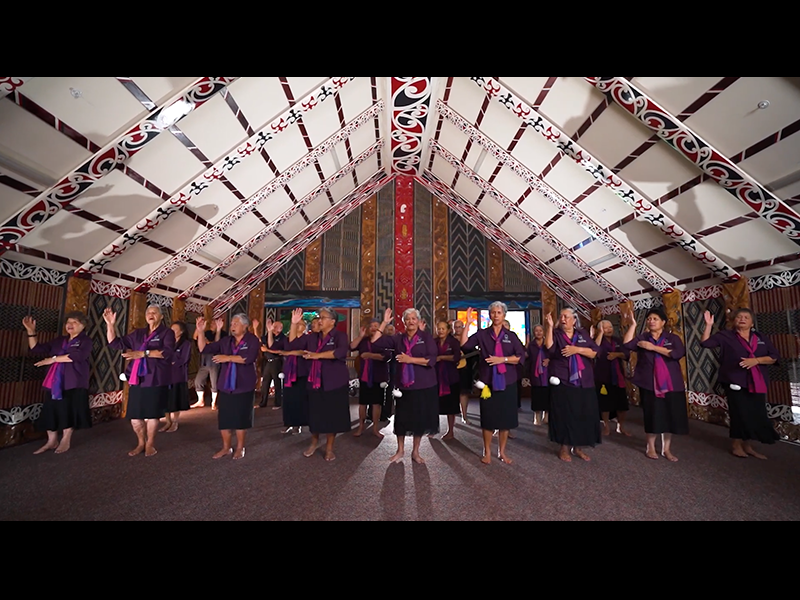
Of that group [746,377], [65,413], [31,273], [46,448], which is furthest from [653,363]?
[31,273]

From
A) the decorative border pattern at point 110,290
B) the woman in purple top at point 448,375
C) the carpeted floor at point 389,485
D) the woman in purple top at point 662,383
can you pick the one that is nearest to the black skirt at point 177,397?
the carpeted floor at point 389,485

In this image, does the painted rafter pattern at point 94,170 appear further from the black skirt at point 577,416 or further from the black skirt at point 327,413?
the black skirt at point 577,416

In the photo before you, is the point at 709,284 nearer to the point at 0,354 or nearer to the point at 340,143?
the point at 340,143

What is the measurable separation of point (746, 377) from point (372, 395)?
424 cm

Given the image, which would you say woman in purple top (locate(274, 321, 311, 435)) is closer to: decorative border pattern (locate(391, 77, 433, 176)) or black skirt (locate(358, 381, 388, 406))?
black skirt (locate(358, 381, 388, 406))

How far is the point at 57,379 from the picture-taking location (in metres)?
4.25

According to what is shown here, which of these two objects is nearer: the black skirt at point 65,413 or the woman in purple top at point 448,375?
the black skirt at point 65,413

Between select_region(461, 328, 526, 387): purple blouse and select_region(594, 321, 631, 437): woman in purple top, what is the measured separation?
170cm

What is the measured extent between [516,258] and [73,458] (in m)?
8.73

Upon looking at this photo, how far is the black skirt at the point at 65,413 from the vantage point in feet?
14.3

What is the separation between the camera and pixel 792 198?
13.1ft

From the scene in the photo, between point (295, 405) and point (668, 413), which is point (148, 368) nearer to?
point (295, 405)

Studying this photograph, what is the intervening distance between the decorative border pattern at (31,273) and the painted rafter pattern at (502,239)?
7147mm

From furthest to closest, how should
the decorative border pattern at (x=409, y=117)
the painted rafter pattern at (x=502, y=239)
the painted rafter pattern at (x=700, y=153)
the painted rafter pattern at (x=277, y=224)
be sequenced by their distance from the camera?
the painted rafter pattern at (x=502, y=239), the painted rafter pattern at (x=277, y=224), the decorative border pattern at (x=409, y=117), the painted rafter pattern at (x=700, y=153)
